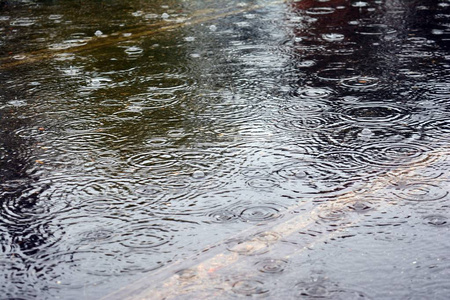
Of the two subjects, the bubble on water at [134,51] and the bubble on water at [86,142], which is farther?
→ the bubble on water at [134,51]

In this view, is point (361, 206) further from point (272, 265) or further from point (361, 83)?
point (361, 83)

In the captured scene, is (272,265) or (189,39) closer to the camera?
(272,265)

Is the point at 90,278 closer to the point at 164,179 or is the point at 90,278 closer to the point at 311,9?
the point at 164,179

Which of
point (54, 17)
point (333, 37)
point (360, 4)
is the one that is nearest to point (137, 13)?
point (54, 17)

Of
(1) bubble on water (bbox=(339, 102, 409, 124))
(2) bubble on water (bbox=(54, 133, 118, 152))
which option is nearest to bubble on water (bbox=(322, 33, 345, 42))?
(1) bubble on water (bbox=(339, 102, 409, 124))

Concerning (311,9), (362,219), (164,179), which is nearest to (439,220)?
(362,219)

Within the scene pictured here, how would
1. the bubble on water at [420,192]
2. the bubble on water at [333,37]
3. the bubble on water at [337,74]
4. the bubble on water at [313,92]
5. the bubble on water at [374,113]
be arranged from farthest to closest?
the bubble on water at [333,37] < the bubble on water at [337,74] < the bubble on water at [313,92] < the bubble on water at [374,113] < the bubble on water at [420,192]

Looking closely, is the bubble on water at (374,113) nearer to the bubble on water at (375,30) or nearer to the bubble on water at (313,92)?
the bubble on water at (313,92)

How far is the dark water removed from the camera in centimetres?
280

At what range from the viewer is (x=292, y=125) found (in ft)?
15.1

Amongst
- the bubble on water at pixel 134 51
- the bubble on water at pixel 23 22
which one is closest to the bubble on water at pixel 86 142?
the bubble on water at pixel 134 51

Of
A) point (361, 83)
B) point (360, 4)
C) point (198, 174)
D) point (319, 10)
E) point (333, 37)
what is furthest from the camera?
point (360, 4)

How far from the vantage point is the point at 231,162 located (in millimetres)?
3977

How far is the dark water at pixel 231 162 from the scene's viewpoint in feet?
9.20
